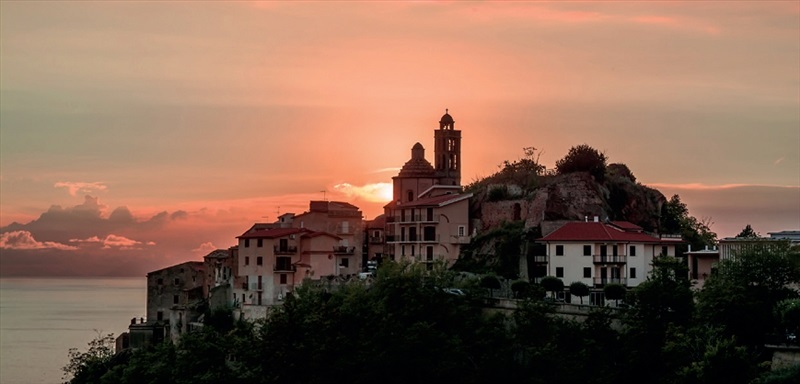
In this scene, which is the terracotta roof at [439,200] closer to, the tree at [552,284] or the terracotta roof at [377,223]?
the terracotta roof at [377,223]

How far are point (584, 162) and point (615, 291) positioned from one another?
1705 centimetres

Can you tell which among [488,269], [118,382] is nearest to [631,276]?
[488,269]

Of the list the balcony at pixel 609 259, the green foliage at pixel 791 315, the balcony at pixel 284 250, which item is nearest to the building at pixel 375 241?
the balcony at pixel 284 250

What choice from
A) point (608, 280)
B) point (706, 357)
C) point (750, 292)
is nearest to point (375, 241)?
point (608, 280)

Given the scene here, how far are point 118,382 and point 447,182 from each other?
30.6m

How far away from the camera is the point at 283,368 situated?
70125mm

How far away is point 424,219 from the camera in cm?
8556

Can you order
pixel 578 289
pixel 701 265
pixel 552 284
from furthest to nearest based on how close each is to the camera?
pixel 552 284
pixel 578 289
pixel 701 265

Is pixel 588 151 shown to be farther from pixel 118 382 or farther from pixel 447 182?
pixel 118 382

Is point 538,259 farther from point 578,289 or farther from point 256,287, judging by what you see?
point 256,287

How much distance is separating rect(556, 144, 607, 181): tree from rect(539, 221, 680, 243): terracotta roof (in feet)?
25.6

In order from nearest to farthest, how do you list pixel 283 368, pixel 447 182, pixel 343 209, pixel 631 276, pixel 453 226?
1. pixel 283 368
2. pixel 631 276
3. pixel 453 226
4. pixel 343 209
5. pixel 447 182

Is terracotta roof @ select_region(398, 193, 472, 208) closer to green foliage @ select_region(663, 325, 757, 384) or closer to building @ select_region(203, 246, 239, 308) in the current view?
building @ select_region(203, 246, 239, 308)

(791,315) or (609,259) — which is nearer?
(791,315)
